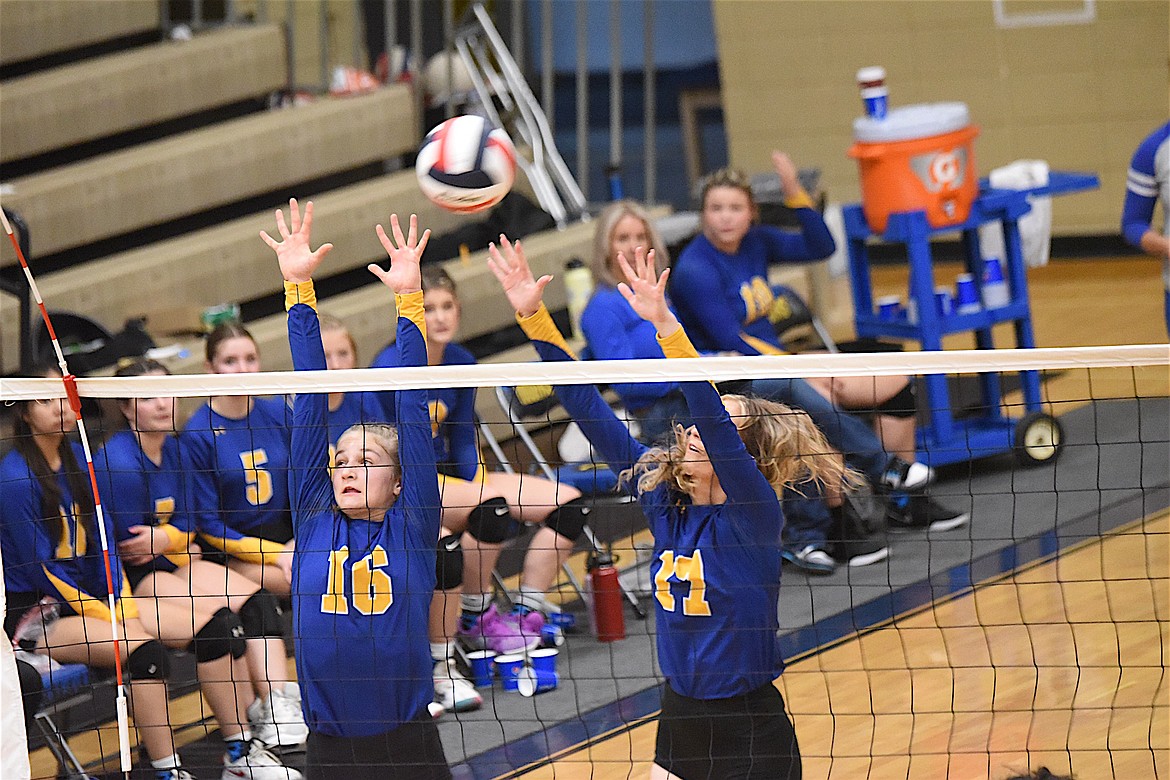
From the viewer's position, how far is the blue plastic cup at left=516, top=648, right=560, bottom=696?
4.82 meters

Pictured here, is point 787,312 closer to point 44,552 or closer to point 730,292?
point 730,292

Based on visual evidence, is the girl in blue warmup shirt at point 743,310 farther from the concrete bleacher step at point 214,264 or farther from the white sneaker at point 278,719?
the white sneaker at point 278,719

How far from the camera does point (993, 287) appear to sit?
6488 millimetres

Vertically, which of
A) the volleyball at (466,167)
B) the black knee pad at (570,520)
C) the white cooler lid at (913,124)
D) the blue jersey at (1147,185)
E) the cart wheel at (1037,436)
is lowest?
the cart wheel at (1037,436)

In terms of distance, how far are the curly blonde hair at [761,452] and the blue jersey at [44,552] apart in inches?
70.7

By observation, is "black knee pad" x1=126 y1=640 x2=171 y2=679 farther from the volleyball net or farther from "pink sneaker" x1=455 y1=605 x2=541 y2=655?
"pink sneaker" x1=455 y1=605 x2=541 y2=655

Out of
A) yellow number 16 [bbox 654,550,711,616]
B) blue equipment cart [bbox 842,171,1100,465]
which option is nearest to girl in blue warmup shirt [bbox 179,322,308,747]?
yellow number 16 [bbox 654,550,711,616]

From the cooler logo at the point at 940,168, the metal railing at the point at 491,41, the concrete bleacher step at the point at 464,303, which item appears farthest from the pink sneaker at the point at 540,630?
the metal railing at the point at 491,41

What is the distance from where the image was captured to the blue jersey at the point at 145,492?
470 cm

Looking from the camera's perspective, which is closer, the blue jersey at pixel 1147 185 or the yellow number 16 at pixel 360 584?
the yellow number 16 at pixel 360 584

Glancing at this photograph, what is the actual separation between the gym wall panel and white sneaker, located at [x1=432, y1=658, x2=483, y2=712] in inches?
254

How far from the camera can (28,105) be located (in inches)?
294

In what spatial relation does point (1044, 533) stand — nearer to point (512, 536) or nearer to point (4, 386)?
point (512, 536)

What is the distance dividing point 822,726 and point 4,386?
8.05 ft
